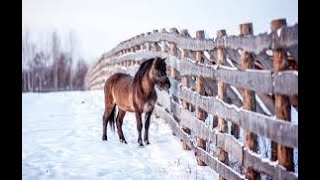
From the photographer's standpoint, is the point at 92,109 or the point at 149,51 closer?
the point at 149,51

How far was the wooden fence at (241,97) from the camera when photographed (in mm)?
3322

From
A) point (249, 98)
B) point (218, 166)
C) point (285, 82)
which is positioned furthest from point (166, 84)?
point (285, 82)


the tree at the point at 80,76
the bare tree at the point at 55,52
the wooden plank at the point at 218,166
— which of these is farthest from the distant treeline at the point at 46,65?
the wooden plank at the point at 218,166

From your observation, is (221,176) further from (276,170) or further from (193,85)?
(193,85)

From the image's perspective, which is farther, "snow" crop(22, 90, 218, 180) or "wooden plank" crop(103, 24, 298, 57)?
"snow" crop(22, 90, 218, 180)

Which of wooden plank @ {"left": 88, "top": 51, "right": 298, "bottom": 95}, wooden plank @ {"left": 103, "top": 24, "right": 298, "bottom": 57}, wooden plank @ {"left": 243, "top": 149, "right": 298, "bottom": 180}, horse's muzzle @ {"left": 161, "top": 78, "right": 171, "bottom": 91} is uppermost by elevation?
wooden plank @ {"left": 103, "top": 24, "right": 298, "bottom": 57}

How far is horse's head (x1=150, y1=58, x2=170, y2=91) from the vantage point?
6.82 meters

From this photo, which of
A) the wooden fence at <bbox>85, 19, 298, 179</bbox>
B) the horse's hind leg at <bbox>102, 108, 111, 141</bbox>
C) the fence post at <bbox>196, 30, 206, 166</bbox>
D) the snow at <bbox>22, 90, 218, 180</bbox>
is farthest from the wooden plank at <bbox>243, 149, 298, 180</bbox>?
the horse's hind leg at <bbox>102, 108, 111, 141</bbox>

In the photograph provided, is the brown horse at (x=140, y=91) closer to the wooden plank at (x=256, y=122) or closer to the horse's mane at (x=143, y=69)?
the horse's mane at (x=143, y=69)

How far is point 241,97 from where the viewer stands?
16.6ft

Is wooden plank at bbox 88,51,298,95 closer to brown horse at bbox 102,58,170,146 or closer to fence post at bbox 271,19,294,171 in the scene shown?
fence post at bbox 271,19,294,171
